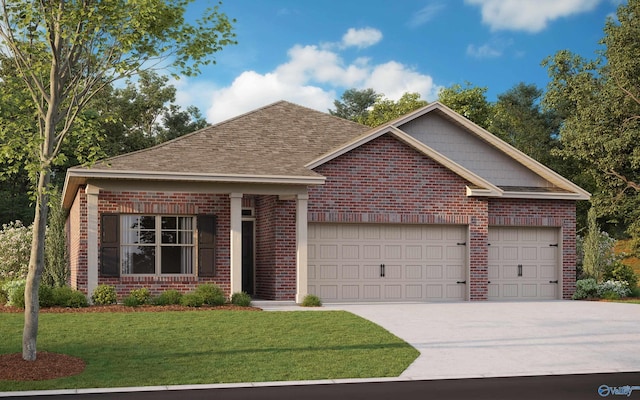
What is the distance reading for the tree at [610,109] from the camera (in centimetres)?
3641

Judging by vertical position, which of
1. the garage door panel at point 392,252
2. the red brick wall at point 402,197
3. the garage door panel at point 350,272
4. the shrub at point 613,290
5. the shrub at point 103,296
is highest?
the red brick wall at point 402,197

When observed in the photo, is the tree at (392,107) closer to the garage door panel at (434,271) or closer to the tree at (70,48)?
the garage door panel at (434,271)

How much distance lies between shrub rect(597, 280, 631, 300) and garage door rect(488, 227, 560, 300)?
4.52 ft

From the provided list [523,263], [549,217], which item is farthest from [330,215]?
[549,217]

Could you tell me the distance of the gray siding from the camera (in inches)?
975

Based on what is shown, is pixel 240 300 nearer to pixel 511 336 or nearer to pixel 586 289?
pixel 511 336

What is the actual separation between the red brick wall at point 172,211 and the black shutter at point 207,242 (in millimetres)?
214

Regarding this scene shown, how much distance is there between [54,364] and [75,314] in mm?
5056

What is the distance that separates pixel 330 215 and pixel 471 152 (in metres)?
6.10

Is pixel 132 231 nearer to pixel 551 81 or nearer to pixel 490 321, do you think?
pixel 490 321

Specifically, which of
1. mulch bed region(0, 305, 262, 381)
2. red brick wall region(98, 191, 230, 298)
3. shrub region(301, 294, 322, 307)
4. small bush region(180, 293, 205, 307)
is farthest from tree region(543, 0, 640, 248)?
mulch bed region(0, 305, 262, 381)

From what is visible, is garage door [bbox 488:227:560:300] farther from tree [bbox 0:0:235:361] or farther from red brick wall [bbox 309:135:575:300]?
tree [bbox 0:0:235:361]

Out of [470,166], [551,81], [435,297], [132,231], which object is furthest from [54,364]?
[551,81]

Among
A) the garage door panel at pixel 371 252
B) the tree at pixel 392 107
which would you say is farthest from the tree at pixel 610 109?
the garage door panel at pixel 371 252
